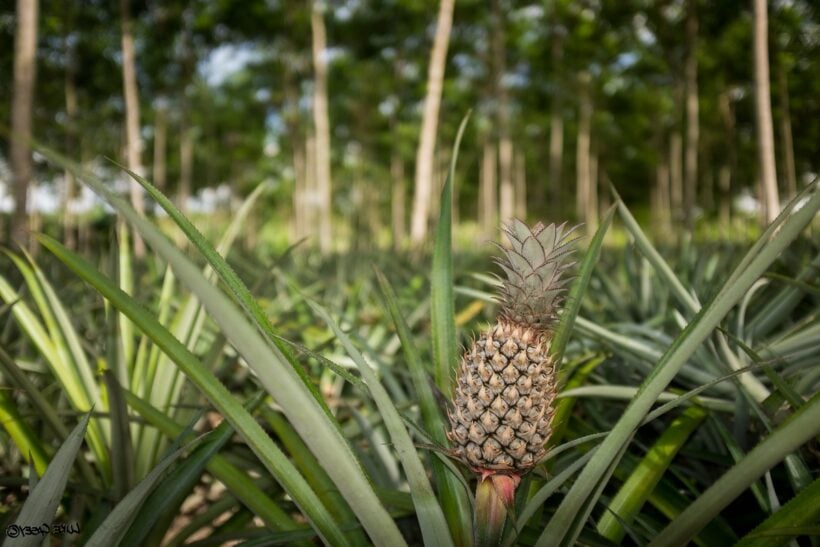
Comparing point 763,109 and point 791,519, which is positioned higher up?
point 763,109

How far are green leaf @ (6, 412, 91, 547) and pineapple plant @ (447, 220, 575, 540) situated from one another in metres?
0.64

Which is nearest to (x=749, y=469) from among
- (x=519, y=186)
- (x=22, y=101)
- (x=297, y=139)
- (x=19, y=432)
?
(x=19, y=432)

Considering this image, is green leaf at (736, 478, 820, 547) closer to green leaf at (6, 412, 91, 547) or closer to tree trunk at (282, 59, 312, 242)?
green leaf at (6, 412, 91, 547)

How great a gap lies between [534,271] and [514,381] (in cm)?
20

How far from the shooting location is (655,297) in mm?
2678

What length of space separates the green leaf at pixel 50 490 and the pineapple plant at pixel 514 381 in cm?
64

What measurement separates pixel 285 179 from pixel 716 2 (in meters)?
18.0

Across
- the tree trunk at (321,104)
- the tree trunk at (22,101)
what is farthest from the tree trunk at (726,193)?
the tree trunk at (22,101)

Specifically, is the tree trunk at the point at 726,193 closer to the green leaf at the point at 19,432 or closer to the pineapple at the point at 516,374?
the pineapple at the point at 516,374

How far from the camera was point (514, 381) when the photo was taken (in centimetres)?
95

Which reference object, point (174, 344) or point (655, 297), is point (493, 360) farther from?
point (655, 297)

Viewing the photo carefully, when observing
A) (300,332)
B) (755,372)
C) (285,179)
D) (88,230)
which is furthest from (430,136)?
(285,179)

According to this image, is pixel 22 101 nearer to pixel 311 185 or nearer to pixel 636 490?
pixel 636 490

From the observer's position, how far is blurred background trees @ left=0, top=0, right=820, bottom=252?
9.99 metres
